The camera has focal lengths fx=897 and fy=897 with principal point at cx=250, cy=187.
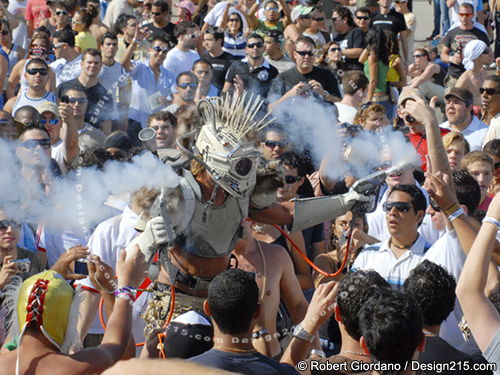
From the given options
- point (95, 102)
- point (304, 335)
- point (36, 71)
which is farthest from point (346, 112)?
point (304, 335)

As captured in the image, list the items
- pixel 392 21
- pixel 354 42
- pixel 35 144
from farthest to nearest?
pixel 392 21
pixel 354 42
pixel 35 144

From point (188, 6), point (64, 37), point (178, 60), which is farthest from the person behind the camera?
point (188, 6)

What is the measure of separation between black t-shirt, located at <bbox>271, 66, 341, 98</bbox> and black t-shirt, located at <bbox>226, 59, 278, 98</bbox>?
12 centimetres

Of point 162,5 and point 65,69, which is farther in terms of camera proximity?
point 162,5

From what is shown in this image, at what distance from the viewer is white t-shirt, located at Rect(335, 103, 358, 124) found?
843cm

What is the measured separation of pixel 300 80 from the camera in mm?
9484

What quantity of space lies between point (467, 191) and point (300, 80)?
Answer: 3806mm

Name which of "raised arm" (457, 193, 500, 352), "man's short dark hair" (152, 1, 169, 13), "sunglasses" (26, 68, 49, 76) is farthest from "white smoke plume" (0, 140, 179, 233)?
"man's short dark hair" (152, 1, 169, 13)

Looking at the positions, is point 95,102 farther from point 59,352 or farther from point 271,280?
point 59,352

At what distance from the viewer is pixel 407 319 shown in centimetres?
348

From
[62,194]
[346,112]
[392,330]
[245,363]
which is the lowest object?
[245,363]

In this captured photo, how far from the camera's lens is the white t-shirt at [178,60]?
436 inches

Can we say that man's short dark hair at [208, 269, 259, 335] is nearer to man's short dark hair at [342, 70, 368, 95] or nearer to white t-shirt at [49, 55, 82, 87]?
man's short dark hair at [342, 70, 368, 95]

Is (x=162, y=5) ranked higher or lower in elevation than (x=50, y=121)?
higher
